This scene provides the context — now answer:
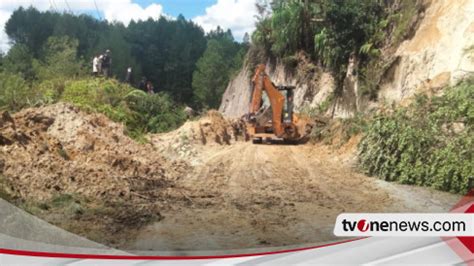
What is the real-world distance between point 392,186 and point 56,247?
111 cm

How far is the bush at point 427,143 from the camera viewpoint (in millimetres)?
1489

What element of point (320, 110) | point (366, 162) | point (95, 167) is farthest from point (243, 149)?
point (95, 167)

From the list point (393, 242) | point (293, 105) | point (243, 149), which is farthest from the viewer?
point (293, 105)

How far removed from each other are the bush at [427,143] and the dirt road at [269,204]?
2.2 inches

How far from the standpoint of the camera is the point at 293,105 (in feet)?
6.84

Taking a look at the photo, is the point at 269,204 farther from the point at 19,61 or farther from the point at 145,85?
the point at 19,61

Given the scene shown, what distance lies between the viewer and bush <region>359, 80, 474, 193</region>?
1489 millimetres

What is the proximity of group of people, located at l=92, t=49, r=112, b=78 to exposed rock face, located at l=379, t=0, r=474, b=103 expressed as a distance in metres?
1.00

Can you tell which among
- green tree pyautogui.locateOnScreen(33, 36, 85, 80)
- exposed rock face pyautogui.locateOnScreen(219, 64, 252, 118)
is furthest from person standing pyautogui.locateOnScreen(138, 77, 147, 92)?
exposed rock face pyautogui.locateOnScreen(219, 64, 252, 118)

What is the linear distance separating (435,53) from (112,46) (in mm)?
1247

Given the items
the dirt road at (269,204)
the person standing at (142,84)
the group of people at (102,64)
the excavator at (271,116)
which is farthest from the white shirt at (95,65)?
the excavator at (271,116)

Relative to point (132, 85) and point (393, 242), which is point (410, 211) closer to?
point (393, 242)

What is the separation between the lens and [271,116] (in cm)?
252

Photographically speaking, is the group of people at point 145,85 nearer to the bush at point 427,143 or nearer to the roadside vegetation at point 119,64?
the roadside vegetation at point 119,64
